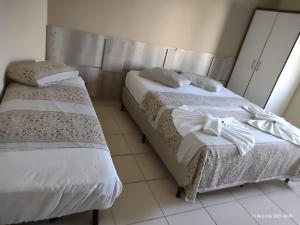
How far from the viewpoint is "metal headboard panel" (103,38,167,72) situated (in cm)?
323

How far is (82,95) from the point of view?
7.43 feet

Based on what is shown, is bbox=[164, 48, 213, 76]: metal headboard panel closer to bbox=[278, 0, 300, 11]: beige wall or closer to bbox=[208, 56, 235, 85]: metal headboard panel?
bbox=[208, 56, 235, 85]: metal headboard panel

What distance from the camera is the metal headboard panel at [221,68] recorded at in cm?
396

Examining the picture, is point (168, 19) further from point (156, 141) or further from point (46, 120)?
point (46, 120)

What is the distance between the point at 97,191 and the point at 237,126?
4.92 ft

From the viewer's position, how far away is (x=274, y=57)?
349 centimetres

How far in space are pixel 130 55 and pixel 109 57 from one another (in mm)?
313

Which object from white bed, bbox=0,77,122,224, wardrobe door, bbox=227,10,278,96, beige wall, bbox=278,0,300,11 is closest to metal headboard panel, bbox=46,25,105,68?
white bed, bbox=0,77,122,224

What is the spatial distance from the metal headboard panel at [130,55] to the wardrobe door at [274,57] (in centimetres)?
157

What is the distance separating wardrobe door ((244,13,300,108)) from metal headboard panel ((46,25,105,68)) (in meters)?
2.49

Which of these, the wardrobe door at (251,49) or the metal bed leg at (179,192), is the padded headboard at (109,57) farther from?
the metal bed leg at (179,192)

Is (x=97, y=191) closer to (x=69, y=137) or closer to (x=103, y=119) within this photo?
(x=69, y=137)

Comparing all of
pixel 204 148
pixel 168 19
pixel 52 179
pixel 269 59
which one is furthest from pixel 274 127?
pixel 52 179

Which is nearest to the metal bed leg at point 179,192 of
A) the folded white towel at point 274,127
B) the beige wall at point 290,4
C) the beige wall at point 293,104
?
the folded white towel at point 274,127
